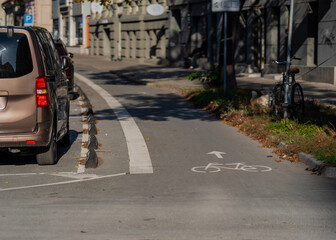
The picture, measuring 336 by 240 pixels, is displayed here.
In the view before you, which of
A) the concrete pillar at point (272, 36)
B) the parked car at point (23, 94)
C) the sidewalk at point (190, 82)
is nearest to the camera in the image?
the parked car at point (23, 94)

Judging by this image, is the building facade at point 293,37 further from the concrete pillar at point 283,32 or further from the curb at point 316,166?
the curb at point 316,166

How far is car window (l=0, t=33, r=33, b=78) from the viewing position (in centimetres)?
902

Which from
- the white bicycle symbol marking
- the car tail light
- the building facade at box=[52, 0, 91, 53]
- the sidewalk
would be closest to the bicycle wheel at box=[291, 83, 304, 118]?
the sidewalk

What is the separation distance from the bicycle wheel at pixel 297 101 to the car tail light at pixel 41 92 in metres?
5.60

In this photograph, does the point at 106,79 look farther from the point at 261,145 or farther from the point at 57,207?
the point at 57,207

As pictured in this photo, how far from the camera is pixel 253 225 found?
6188 mm

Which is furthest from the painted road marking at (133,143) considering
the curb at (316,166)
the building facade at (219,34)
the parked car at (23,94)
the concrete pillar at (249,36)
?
the concrete pillar at (249,36)

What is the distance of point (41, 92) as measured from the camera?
909 centimetres

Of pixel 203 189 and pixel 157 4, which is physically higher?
pixel 157 4

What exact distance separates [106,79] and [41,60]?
23.0m

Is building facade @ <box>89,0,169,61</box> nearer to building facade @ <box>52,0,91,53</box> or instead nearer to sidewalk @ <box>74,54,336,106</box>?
building facade @ <box>52,0,91,53</box>

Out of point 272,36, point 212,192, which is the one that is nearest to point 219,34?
point 272,36

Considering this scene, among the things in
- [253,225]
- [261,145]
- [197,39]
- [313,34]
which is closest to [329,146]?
[261,145]

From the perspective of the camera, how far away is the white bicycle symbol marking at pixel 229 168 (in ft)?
30.2
